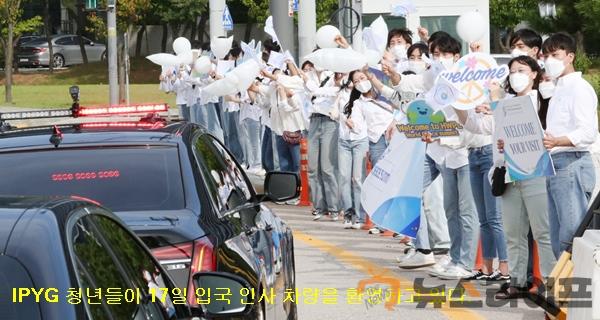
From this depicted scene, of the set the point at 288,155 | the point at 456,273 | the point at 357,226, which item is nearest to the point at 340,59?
the point at 357,226

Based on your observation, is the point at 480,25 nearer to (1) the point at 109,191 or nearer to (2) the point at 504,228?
(2) the point at 504,228

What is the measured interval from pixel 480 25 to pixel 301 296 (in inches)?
124

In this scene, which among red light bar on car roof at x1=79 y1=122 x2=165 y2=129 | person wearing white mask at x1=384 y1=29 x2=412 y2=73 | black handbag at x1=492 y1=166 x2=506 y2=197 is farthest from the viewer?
person wearing white mask at x1=384 y1=29 x2=412 y2=73

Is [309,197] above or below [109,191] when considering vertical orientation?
below

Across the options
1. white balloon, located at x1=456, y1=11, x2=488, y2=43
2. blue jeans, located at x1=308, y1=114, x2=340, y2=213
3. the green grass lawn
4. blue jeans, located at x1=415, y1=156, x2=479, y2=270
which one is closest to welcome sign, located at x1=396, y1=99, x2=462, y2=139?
blue jeans, located at x1=415, y1=156, x2=479, y2=270

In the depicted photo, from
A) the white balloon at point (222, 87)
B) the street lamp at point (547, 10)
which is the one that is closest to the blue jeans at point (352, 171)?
the white balloon at point (222, 87)

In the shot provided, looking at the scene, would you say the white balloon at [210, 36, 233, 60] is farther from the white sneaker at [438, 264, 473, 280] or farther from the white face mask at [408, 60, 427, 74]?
the white sneaker at [438, 264, 473, 280]

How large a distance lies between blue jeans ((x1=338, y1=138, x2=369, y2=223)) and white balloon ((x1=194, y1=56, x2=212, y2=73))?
7.06 metres

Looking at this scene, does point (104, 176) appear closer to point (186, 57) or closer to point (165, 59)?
point (165, 59)

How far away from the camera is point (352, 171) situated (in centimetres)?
1664

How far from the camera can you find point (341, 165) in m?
16.7

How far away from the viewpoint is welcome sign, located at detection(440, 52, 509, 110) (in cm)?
1139

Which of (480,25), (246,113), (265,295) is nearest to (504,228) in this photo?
(480,25)

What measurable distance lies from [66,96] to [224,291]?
4437 centimetres
